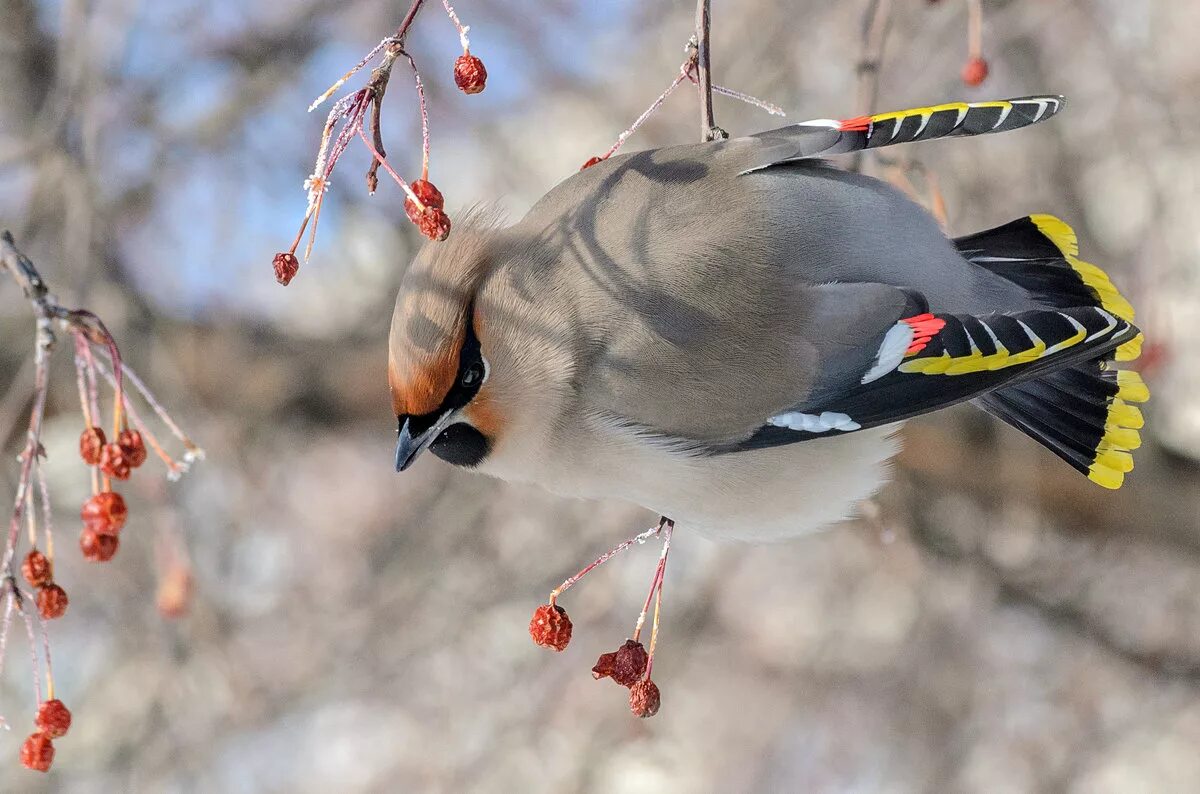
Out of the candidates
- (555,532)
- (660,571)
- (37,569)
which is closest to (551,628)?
(660,571)

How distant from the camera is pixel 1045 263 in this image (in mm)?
2566

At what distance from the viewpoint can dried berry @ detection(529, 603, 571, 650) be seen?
2129 mm

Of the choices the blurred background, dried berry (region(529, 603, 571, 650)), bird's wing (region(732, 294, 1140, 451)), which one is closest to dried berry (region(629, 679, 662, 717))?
dried berry (region(529, 603, 571, 650))

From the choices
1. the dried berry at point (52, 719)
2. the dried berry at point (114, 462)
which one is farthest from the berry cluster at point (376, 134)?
the dried berry at point (52, 719)

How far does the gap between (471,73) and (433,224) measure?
0.29 m

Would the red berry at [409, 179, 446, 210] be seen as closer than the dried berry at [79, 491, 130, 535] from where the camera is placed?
Yes

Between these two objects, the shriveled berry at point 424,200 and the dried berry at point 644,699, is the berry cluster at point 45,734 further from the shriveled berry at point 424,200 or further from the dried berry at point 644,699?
the shriveled berry at point 424,200

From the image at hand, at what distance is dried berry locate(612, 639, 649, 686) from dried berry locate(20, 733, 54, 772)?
1.01 m

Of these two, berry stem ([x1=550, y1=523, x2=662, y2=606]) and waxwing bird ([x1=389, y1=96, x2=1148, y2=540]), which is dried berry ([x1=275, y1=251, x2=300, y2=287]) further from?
berry stem ([x1=550, y1=523, x2=662, y2=606])

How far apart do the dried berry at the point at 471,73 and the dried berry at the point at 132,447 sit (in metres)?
0.84

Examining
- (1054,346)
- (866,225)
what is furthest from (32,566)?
(1054,346)

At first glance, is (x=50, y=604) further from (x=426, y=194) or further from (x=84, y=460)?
(x=426, y=194)

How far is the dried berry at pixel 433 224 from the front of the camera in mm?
1750

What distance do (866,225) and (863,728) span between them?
4.04m
